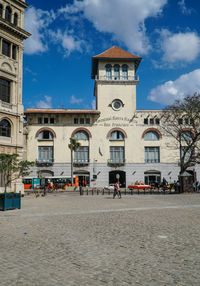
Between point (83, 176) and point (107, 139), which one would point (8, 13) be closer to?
point (107, 139)

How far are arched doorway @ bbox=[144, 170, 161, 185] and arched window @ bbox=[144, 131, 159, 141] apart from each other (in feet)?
20.5

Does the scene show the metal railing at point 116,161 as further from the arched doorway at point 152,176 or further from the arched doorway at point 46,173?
the arched doorway at point 46,173

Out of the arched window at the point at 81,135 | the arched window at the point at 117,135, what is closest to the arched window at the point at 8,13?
the arched window at the point at 81,135

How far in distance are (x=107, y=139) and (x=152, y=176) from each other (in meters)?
11.2

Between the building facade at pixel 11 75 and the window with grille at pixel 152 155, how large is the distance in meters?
28.2

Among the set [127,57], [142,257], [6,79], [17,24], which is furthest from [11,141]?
[127,57]

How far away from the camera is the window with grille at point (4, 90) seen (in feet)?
86.8

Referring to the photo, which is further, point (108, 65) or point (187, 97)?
point (108, 65)

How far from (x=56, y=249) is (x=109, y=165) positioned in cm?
4178

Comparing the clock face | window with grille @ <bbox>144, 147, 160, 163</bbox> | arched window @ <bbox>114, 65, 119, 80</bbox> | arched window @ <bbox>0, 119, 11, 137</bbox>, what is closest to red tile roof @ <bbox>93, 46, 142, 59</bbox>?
arched window @ <bbox>114, 65, 119, 80</bbox>

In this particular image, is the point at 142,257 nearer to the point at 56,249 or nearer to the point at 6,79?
the point at 56,249

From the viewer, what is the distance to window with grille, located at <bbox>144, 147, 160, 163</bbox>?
49.6 m

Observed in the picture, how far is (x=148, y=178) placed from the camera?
48.9 meters

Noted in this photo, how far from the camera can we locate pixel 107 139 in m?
49.3
